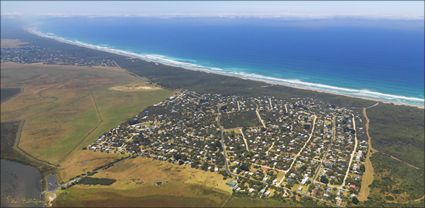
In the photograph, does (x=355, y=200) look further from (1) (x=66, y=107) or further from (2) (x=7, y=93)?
(2) (x=7, y=93)

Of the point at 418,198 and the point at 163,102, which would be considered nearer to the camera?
the point at 418,198

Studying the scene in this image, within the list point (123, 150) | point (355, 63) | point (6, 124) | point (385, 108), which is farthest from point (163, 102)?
point (355, 63)

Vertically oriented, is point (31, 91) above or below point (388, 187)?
below

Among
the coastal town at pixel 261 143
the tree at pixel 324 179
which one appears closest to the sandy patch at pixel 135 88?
the coastal town at pixel 261 143

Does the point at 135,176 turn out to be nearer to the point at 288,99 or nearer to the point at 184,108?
the point at 184,108

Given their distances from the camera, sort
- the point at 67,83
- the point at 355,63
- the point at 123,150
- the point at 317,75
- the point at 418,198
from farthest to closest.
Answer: the point at 355,63 → the point at 317,75 → the point at 67,83 → the point at 123,150 → the point at 418,198

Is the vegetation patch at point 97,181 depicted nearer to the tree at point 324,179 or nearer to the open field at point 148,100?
the open field at point 148,100

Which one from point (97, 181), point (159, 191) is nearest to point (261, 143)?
point (159, 191)
